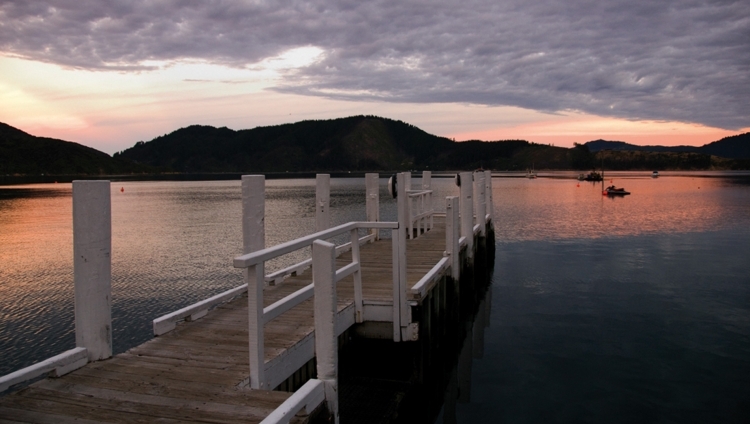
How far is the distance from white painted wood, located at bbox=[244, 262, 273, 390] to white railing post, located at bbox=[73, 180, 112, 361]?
1670 millimetres

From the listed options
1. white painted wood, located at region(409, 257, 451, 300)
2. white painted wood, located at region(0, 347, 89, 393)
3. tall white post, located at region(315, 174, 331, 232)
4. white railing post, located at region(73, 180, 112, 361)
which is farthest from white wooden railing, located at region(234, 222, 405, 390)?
tall white post, located at region(315, 174, 331, 232)

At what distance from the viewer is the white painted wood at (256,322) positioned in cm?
480

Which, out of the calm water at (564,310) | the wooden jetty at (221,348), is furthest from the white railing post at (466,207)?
the wooden jetty at (221,348)

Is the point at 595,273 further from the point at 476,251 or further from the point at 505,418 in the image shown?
the point at 505,418

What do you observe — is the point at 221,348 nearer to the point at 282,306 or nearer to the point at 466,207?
the point at 282,306

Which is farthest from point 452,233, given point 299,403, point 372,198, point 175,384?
point 299,403

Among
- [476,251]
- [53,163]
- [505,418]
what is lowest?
[505,418]

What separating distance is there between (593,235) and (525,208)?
924 inches

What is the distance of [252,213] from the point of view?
8.35 metres

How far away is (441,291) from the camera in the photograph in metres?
11.0

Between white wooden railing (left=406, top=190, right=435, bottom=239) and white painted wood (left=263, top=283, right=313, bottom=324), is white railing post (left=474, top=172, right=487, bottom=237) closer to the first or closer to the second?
white wooden railing (left=406, top=190, right=435, bottom=239)

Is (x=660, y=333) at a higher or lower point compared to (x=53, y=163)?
lower

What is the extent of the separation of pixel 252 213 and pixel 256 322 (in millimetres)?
3630

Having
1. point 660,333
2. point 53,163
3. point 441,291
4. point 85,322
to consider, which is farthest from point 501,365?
point 53,163
